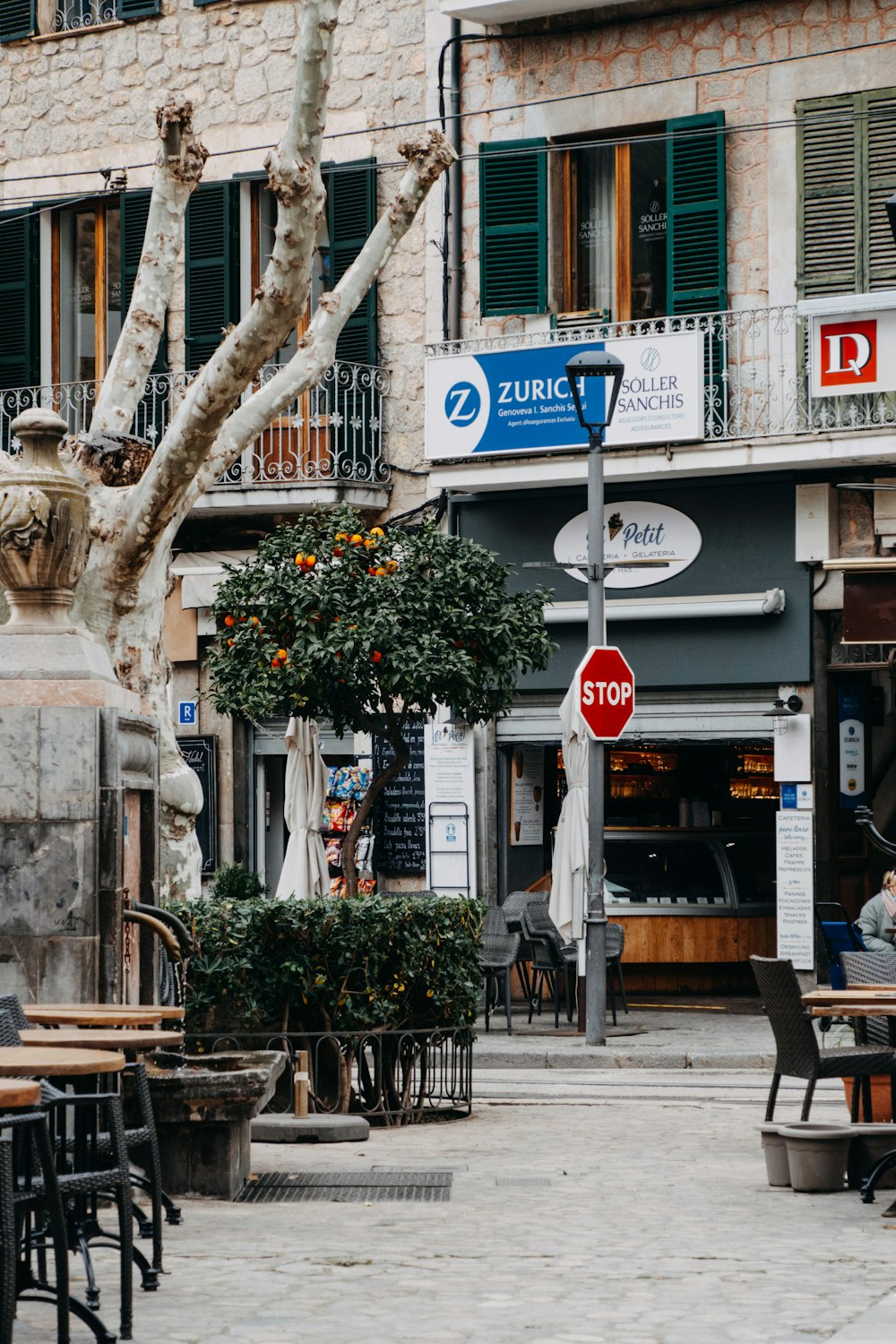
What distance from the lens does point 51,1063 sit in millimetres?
5773

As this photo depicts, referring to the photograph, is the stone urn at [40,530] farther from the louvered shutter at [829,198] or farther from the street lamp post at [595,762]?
the louvered shutter at [829,198]

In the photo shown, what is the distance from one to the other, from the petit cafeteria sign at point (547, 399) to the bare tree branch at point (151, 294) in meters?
6.59

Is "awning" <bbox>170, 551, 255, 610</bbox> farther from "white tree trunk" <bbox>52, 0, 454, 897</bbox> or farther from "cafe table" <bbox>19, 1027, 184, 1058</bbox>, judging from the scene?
"cafe table" <bbox>19, 1027, 184, 1058</bbox>

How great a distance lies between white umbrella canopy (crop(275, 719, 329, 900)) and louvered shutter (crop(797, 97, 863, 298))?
21.0 feet

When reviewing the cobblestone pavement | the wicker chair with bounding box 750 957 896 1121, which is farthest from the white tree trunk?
the wicker chair with bounding box 750 957 896 1121

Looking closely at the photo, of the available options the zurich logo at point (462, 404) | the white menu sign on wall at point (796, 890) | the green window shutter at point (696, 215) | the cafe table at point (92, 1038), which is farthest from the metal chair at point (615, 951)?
the cafe table at point (92, 1038)

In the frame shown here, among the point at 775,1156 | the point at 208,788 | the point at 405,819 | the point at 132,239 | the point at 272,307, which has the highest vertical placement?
the point at 132,239

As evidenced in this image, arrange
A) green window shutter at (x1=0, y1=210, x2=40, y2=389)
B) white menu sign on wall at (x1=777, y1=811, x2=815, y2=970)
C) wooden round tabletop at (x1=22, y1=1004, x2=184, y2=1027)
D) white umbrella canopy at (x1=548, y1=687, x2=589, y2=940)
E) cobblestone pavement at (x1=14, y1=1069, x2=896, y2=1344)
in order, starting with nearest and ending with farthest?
cobblestone pavement at (x1=14, y1=1069, x2=896, y2=1344)
wooden round tabletop at (x1=22, y1=1004, x2=184, y2=1027)
white umbrella canopy at (x1=548, y1=687, x2=589, y2=940)
white menu sign on wall at (x1=777, y1=811, x2=815, y2=970)
green window shutter at (x1=0, y1=210, x2=40, y2=389)

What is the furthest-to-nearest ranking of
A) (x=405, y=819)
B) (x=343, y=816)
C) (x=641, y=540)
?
(x=343, y=816)
(x=405, y=819)
(x=641, y=540)

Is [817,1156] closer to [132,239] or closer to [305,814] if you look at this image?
[305,814]

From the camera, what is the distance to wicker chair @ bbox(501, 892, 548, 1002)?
19.1 m

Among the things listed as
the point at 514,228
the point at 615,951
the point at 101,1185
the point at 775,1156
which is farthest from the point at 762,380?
the point at 101,1185

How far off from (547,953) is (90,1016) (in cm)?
1161

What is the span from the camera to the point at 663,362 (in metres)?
20.0
